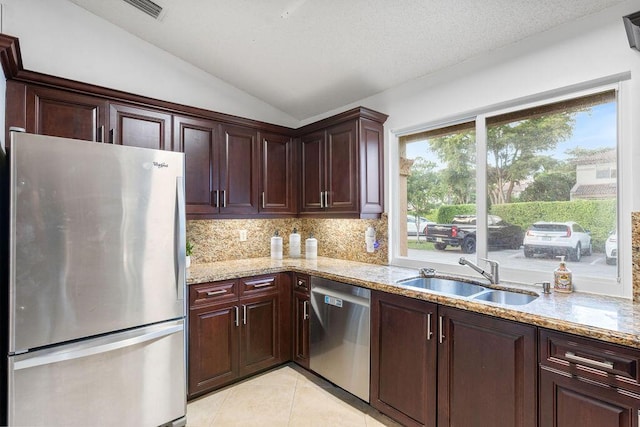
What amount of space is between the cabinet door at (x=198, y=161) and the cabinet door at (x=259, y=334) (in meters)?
0.90

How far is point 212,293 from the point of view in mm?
2480

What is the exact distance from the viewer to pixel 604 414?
1.31m

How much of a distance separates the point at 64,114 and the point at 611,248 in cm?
358

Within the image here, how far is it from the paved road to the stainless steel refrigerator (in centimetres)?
201

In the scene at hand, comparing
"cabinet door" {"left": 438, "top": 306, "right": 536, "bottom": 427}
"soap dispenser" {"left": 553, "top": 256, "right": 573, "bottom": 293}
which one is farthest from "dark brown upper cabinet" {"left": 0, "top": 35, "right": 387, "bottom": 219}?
"soap dispenser" {"left": 553, "top": 256, "right": 573, "bottom": 293}

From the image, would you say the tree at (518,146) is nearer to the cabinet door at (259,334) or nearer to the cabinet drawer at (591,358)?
the cabinet drawer at (591,358)

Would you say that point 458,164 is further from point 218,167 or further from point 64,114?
point 64,114

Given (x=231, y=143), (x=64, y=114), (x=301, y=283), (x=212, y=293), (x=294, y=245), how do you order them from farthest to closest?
(x=294, y=245), (x=231, y=143), (x=301, y=283), (x=212, y=293), (x=64, y=114)

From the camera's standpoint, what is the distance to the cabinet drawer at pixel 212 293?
94.1 inches

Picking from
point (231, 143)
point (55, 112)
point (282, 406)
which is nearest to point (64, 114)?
point (55, 112)

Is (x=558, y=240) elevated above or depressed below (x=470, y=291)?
above

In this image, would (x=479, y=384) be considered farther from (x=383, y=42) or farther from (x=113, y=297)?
(x=383, y=42)

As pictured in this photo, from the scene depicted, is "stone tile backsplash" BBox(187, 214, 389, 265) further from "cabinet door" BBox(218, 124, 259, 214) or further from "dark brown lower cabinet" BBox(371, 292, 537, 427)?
"dark brown lower cabinet" BBox(371, 292, 537, 427)

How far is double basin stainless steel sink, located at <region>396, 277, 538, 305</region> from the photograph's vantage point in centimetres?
202
